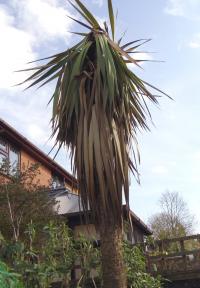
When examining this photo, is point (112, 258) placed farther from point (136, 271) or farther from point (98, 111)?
point (136, 271)

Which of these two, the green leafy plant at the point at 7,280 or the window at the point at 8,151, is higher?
the window at the point at 8,151

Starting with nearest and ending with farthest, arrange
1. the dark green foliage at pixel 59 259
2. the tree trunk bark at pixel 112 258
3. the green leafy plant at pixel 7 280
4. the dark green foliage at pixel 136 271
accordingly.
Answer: the green leafy plant at pixel 7 280, the tree trunk bark at pixel 112 258, the dark green foliage at pixel 59 259, the dark green foliage at pixel 136 271

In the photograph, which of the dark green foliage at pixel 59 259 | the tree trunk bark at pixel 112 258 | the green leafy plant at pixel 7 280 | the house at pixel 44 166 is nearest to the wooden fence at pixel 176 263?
the dark green foliage at pixel 59 259

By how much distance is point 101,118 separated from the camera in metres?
7.68

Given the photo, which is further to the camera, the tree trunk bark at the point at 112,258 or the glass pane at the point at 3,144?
the glass pane at the point at 3,144

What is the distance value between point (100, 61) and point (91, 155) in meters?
1.50

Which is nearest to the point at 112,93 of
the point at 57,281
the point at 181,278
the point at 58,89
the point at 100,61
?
the point at 100,61

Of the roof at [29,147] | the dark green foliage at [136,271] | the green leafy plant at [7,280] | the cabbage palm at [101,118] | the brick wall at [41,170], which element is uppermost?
the roof at [29,147]

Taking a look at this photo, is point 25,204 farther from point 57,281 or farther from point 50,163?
point 50,163

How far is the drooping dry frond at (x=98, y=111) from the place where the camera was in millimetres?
7340

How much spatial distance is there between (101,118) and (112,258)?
2027mm

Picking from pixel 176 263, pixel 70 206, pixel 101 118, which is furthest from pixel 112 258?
pixel 70 206

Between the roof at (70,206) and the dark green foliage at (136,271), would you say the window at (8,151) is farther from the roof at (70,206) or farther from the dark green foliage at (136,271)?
the dark green foliage at (136,271)

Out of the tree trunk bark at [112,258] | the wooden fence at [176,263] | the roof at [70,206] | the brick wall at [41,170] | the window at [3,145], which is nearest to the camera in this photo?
the tree trunk bark at [112,258]
